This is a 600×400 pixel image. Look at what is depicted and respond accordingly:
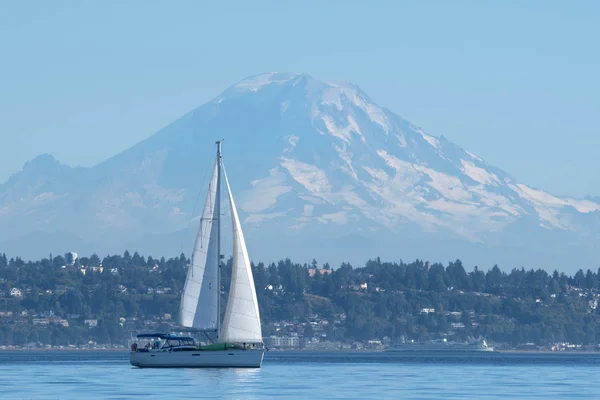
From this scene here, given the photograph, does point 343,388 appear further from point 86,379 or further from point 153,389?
point 86,379

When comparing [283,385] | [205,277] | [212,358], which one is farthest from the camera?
[205,277]

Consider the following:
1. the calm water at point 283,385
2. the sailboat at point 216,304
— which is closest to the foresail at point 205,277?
the sailboat at point 216,304


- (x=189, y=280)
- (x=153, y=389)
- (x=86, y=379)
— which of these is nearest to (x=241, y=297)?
(x=189, y=280)

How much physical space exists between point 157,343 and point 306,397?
37460mm

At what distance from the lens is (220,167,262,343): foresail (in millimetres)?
133500

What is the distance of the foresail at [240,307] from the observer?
13350 centimetres

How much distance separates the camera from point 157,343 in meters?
141

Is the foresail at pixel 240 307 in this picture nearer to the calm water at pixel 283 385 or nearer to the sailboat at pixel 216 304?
the sailboat at pixel 216 304

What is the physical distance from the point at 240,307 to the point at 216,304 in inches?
80.1

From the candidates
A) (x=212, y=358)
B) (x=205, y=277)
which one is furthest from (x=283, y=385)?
(x=205, y=277)

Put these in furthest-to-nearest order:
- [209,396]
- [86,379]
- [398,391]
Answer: [86,379], [398,391], [209,396]

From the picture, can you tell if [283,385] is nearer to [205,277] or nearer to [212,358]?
[212,358]

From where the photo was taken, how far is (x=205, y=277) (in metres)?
134

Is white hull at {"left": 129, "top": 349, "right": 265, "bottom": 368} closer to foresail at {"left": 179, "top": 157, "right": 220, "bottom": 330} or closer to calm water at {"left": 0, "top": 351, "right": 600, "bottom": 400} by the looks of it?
calm water at {"left": 0, "top": 351, "right": 600, "bottom": 400}
